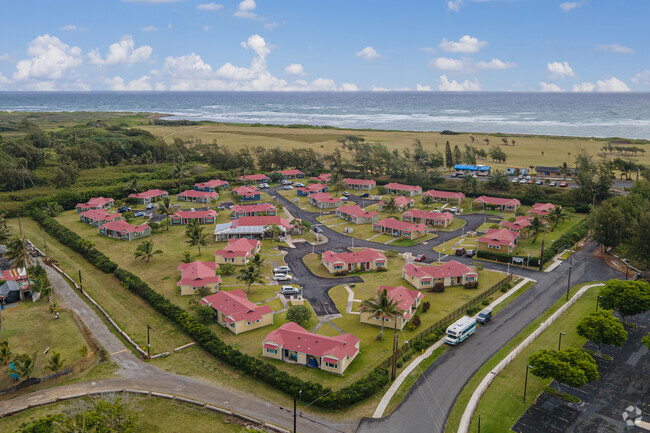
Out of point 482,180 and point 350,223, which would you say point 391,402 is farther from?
point 482,180

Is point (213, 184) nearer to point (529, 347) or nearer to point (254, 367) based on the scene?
point (254, 367)

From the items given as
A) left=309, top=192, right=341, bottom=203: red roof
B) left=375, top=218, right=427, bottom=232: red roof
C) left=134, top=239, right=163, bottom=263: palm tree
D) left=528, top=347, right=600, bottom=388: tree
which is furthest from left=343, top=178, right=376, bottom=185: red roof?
left=528, top=347, right=600, bottom=388: tree

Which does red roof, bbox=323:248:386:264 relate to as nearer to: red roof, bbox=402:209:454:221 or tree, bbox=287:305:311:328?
tree, bbox=287:305:311:328

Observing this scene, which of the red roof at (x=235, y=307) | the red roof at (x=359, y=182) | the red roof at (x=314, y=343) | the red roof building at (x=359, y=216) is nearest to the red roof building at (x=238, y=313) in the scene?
the red roof at (x=235, y=307)

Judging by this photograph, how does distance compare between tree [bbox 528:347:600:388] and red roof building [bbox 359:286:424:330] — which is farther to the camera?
red roof building [bbox 359:286:424:330]

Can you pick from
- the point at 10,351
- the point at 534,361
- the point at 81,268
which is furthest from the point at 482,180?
the point at 10,351

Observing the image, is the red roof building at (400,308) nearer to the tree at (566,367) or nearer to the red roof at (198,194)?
the tree at (566,367)
